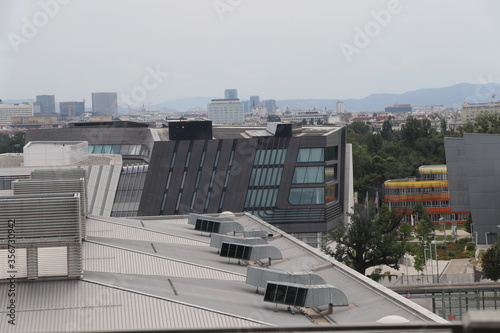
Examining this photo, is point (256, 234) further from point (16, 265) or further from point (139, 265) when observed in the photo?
point (16, 265)

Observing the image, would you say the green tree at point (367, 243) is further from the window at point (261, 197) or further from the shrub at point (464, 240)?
the shrub at point (464, 240)

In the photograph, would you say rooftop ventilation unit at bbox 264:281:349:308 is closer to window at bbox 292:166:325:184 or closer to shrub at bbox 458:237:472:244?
window at bbox 292:166:325:184

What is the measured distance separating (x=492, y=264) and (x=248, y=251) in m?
22.0

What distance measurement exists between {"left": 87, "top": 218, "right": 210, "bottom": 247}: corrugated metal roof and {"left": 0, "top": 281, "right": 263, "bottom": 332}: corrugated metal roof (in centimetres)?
1006

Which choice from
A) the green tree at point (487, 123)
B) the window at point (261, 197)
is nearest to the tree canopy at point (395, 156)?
the green tree at point (487, 123)

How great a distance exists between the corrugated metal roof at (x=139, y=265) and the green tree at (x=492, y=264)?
2387 centimetres

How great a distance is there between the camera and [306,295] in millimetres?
18656

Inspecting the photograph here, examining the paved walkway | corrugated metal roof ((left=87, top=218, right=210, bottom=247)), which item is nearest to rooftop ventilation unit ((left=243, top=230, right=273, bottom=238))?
corrugated metal roof ((left=87, top=218, right=210, bottom=247))

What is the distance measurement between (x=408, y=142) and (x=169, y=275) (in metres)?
112

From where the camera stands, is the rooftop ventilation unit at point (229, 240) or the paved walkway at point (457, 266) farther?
the paved walkway at point (457, 266)

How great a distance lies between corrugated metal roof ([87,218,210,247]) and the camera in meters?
28.1

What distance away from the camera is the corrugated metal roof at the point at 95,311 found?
602 inches

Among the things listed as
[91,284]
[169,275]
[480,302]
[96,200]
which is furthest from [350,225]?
[91,284]

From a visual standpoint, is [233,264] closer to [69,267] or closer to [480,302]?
[69,267]
